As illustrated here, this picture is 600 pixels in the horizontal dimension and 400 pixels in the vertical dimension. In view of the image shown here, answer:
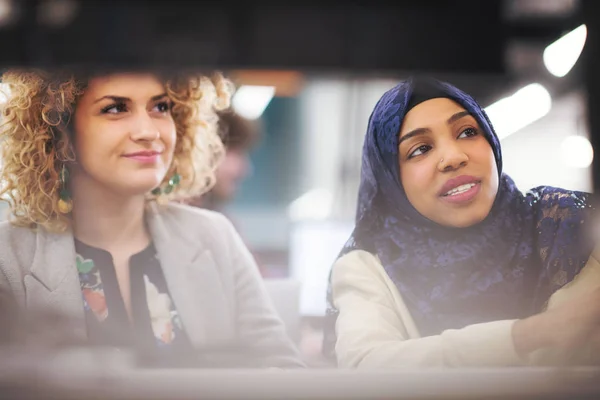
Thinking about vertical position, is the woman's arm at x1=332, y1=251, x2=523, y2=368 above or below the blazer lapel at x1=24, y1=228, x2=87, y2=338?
below

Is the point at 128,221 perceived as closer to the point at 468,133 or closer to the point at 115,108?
the point at 115,108

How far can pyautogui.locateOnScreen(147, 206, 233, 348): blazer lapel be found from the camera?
6.17ft

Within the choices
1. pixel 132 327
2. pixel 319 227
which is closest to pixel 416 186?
pixel 319 227

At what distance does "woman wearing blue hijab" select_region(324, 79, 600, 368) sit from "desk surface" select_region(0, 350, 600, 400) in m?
0.19

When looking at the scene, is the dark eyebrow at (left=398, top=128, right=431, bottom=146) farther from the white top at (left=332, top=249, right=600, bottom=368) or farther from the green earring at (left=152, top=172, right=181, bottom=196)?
the green earring at (left=152, top=172, right=181, bottom=196)

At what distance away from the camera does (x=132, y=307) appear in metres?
1.84

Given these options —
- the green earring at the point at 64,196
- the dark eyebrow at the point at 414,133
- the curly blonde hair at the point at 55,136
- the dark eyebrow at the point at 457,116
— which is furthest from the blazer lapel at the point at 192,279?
the dark eyebrow at the point at 457,116

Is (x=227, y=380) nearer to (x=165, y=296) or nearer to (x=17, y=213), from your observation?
(x=165, y=296)

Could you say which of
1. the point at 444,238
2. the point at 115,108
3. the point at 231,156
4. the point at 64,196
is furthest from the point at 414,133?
the point at 64,196

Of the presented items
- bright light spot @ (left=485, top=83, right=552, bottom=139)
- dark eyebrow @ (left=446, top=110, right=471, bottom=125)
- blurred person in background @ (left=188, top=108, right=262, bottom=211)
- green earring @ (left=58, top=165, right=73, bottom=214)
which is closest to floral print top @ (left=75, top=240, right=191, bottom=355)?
green earring @ (left=58, top=165, right=73, bottom=214)

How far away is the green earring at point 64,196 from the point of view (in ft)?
6.02

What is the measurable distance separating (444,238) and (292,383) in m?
0.67

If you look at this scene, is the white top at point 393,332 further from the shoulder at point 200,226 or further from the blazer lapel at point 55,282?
the blazer lapel at point 55,282

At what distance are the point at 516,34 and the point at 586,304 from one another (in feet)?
3.49
